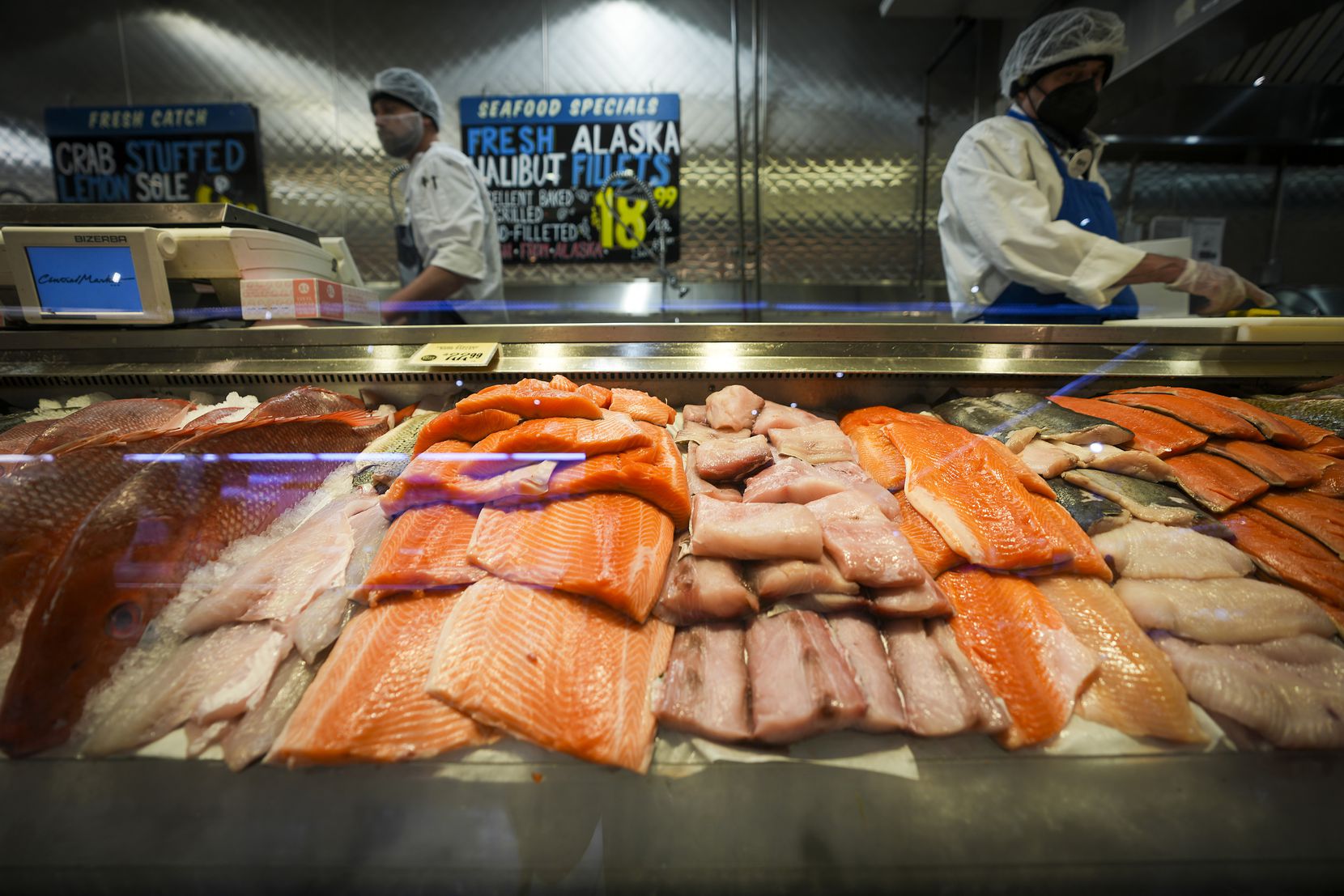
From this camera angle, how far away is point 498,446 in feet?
5.41

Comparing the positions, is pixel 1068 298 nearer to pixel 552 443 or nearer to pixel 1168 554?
pixel 1168 554

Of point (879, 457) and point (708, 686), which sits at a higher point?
point (879, 457)

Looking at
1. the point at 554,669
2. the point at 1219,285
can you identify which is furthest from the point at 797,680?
the point at 1219,285

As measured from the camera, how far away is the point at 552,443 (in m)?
1.63

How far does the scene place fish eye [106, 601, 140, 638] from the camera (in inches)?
46.7

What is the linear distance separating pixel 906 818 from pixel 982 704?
27cm

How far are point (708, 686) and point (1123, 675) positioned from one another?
0.90 meters

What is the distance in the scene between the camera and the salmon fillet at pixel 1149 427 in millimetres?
1789

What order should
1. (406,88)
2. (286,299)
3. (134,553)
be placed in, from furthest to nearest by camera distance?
(406,88)
(286,299)
(134,553)

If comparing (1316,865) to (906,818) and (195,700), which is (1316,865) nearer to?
(906,818)

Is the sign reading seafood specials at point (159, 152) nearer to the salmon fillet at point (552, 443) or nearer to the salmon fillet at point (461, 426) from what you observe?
the salmon fillet at point (461, 426)

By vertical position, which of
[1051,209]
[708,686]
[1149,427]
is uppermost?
[1051,209]

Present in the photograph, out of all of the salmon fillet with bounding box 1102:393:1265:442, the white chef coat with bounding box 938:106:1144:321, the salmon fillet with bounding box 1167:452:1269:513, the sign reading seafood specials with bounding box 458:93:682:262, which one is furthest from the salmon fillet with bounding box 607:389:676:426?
the sign reading seafood specials with bounding box 458:93:682:262

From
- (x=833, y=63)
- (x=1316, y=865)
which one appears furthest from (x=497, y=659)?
(x=833, y=63)
